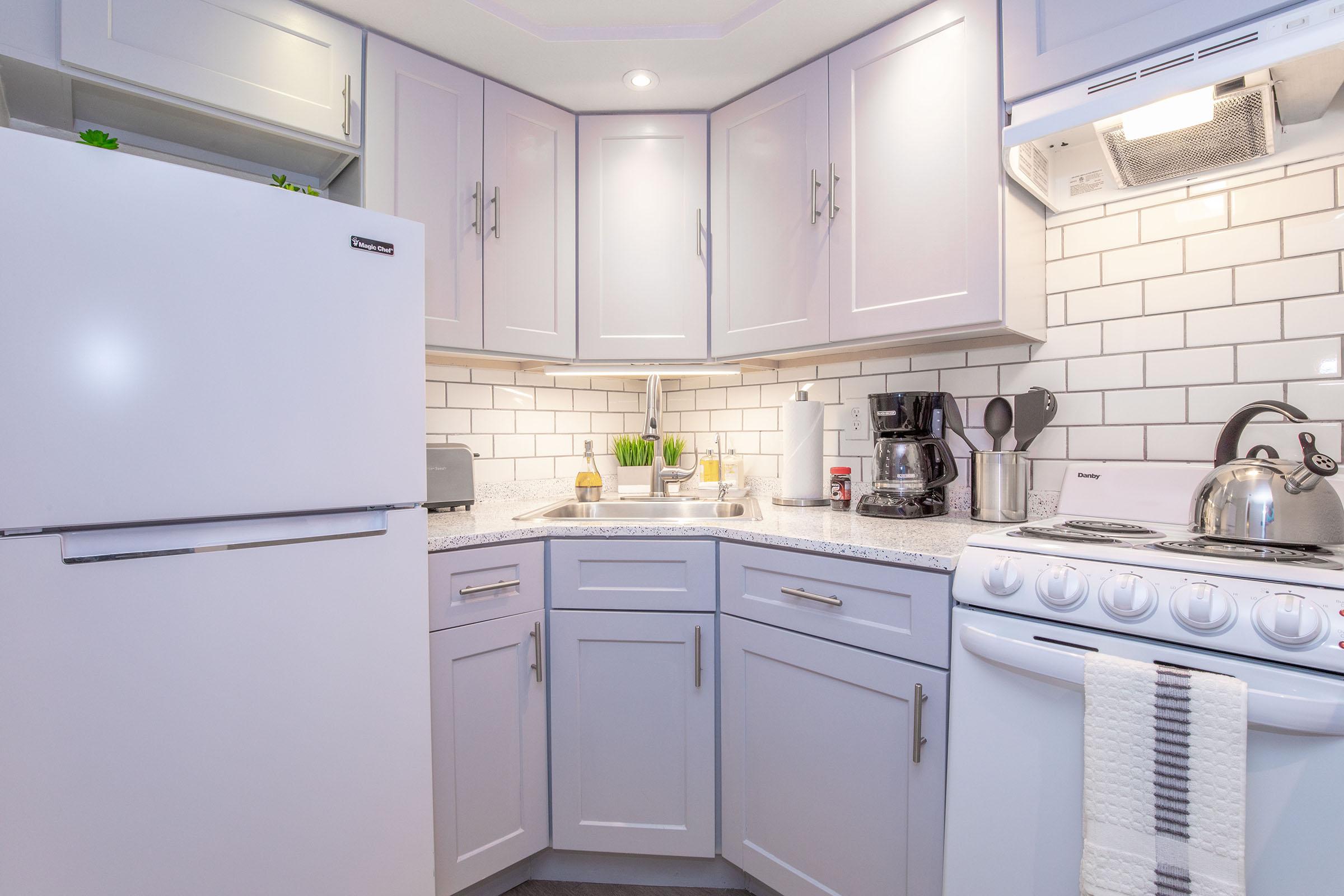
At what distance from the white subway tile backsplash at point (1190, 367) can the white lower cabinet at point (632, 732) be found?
4.04 feet

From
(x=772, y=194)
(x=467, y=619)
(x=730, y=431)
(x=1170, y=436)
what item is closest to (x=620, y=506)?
(x=730, y=431)

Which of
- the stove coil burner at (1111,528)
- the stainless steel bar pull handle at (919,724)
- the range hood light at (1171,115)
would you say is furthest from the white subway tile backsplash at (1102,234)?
the stainless steel bar pull handle at (919,724)

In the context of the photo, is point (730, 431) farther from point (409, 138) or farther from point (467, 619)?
point (409, 138)

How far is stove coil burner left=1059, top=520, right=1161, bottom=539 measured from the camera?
127 cm

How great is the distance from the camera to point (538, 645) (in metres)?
1.63

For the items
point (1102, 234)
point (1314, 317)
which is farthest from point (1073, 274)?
point (1314, 317)

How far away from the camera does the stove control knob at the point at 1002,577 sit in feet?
3.61

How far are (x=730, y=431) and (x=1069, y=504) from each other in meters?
1.19

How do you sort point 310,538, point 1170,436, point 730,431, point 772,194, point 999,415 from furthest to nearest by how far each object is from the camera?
point 730,431, point 772,194, point 999,415, point 1170,436, point 310,538

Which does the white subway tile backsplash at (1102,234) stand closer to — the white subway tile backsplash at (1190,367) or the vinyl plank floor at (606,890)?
the white subway tile backsplash at (1190,367)

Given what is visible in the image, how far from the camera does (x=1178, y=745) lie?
89 centimetres

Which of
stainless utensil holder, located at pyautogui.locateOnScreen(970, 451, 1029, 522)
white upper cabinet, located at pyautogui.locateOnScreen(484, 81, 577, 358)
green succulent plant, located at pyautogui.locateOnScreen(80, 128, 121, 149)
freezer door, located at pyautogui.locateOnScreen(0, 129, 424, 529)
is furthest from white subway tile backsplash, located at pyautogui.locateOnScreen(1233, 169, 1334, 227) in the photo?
green succulent plant, located at pyautogui.locateOnScreen(80, 128, 121, 149)

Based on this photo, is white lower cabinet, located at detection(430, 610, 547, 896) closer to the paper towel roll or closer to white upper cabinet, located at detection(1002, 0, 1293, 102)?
the paper towel roll

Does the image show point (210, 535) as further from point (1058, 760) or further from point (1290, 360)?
point (1290, 360)
